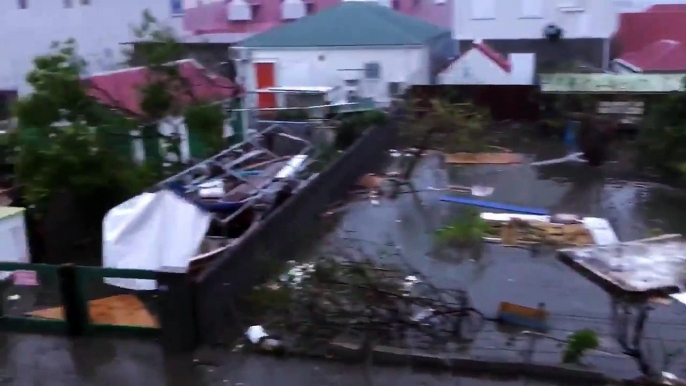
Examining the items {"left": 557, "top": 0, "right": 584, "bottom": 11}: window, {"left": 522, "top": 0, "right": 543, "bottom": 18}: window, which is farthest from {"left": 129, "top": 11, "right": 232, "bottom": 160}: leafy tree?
{"left": 557, "top": 0, "right": 584, "bottom": 11}: window

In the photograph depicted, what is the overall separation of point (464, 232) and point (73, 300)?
225 inches

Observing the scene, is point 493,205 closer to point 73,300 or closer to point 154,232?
point 154,232

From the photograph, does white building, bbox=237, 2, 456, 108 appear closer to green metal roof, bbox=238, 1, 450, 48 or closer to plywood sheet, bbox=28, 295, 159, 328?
green metal roof, bbox=238, 1, 450, 48

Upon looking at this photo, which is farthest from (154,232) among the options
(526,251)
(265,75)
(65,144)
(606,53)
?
(606,53)

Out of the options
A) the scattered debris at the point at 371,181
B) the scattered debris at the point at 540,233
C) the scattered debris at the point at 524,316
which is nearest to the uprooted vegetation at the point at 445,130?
the scattered debris at the point at 371,181

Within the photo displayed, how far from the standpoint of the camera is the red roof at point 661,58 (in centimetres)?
2192

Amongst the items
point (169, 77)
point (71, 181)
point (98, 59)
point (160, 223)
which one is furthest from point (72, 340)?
point (98, 59)

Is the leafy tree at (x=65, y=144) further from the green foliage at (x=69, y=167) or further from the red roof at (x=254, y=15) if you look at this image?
the red roof at (x=254, y=15)

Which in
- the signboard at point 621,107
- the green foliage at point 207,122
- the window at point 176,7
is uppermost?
the window at point 176,7

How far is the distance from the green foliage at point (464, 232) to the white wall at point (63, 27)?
70.0 ft

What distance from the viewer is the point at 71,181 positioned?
11.5 meters

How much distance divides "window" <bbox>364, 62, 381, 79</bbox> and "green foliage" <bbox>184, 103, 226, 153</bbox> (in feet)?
26.7

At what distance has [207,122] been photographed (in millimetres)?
14164

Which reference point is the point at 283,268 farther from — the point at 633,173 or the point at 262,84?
the point at 262,84
